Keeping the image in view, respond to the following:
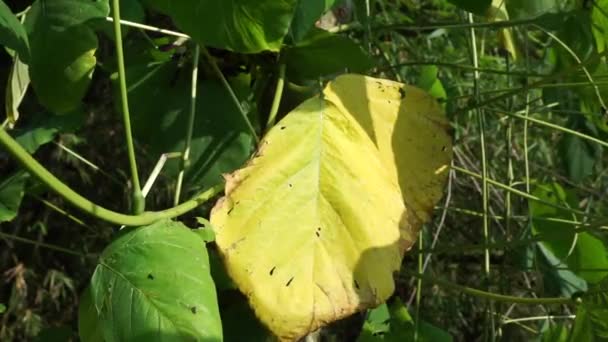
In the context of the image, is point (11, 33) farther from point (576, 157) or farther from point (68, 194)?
point (576, 157)

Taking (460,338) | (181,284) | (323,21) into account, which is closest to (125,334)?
(181,284)

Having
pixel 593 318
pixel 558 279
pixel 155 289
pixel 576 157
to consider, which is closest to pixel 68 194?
pixel 155 289

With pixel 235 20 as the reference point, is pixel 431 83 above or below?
below

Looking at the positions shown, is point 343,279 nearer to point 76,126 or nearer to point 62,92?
point 62,92

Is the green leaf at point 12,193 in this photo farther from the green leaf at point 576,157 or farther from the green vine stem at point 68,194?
the green leaf at point 576,157

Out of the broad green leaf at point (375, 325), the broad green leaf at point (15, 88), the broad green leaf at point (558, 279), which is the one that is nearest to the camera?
the broad green leaf at point (15, 88)

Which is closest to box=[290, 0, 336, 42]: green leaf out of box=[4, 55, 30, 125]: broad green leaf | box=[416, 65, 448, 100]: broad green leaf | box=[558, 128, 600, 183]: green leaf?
box=[4, 55, 30, 125]: broad green leaf

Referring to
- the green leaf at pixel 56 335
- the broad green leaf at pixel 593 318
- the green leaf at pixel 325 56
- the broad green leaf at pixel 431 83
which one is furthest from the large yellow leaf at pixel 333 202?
the green leaf at pixel 56 335

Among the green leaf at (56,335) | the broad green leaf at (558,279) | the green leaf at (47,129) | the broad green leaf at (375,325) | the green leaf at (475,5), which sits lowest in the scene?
the green leaf at (56,335)
